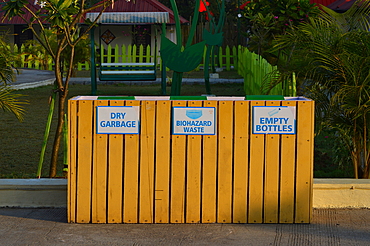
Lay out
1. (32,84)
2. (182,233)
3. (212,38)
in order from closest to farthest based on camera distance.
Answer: (182,233) < (212,38) < (32,84)

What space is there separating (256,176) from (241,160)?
0.19 m

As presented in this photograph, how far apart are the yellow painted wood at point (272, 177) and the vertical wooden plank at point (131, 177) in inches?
41.9

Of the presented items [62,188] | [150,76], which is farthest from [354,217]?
[150,76]

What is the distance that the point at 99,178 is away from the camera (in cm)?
499

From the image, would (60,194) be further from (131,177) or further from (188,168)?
(188,168)

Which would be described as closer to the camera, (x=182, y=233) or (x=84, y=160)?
(x=182, y=233)

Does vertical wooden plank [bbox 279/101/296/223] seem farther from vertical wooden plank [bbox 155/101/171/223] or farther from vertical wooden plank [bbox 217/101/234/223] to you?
vertical wooden plank [bbox 155/101/171/223]

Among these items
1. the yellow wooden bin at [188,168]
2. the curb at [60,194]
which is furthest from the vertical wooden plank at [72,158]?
the curb at [60,194]

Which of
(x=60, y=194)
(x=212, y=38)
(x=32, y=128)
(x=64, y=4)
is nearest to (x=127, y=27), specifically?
(x=212, y=38)

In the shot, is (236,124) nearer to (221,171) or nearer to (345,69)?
(221,171)

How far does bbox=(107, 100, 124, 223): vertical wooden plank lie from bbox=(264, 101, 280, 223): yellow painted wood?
1.19 meters

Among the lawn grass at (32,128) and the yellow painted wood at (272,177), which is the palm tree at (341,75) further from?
the lawn grass at (32,128)

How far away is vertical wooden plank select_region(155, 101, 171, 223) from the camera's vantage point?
4.93 metres

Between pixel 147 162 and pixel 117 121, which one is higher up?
pixel 117 121
